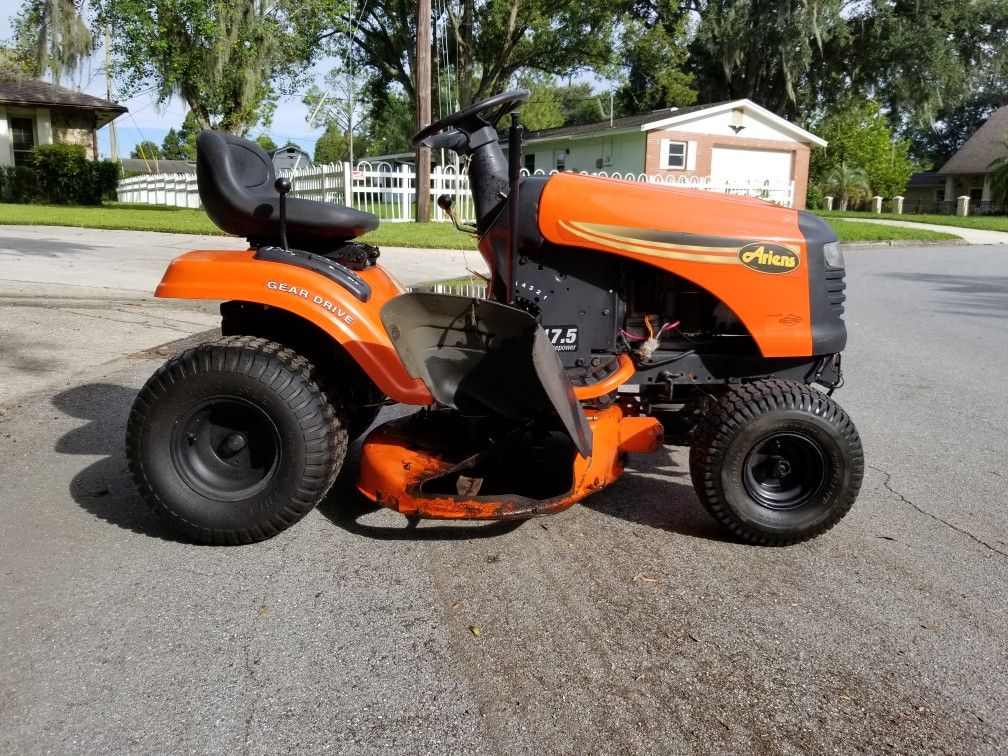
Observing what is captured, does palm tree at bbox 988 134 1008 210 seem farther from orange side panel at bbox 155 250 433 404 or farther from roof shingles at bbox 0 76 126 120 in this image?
orange side panel at bbox 155 250 433 404

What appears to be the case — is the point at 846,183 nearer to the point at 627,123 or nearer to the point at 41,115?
the point at 627,123

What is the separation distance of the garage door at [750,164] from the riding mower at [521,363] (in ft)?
105

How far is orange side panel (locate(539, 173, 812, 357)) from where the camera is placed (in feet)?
10.9

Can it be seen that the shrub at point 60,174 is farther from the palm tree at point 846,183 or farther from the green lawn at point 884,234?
the palm tree at point 846,183

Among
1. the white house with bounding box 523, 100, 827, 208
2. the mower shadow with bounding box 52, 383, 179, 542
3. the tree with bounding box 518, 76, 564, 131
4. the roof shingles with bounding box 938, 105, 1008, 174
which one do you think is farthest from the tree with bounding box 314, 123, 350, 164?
the mower shadow with bounding box 52, 383, 179, 542

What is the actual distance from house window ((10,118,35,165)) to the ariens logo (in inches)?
1307

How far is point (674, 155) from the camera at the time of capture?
3344cm

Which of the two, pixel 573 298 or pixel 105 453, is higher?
pixel 573 298

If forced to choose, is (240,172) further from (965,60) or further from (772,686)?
(965,60)

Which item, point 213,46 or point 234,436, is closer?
point 234,436

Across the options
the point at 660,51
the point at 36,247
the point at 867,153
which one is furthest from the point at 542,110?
the point at 36,247

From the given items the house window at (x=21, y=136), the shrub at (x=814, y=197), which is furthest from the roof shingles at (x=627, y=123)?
the house window at (x=21, y=136)

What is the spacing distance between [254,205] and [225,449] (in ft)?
3.29

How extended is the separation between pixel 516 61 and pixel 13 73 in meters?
18.2
